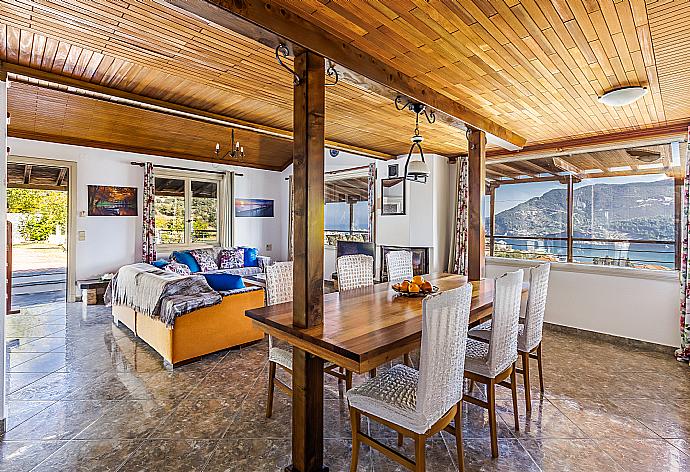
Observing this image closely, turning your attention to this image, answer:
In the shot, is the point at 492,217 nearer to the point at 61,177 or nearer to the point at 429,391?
the point at 429,391

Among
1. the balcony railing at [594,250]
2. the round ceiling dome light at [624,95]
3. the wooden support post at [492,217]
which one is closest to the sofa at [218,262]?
the wooden support post at [492,217]

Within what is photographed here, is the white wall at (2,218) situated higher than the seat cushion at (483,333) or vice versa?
the white wall at (2,218)

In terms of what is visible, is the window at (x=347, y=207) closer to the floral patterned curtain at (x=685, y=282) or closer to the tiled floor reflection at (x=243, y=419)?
the tiled floor reflection at (x=243, y=419)

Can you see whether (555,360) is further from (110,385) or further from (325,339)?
(110,385)

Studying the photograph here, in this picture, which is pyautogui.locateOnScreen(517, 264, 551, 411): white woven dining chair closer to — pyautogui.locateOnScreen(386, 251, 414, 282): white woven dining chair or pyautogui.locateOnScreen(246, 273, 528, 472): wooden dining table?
pyautogui.locateOnScreen(246, 273, 528, 472): wooden dining table

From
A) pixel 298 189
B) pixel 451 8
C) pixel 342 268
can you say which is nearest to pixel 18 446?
pixel 298 189

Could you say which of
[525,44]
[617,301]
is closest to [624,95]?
[525,44]

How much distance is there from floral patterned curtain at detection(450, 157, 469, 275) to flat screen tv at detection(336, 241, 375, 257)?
1.66 metres

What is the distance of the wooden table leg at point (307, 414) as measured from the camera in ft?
6.56

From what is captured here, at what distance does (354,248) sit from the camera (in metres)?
7.39

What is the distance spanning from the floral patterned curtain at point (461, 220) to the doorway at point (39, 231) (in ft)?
20.7

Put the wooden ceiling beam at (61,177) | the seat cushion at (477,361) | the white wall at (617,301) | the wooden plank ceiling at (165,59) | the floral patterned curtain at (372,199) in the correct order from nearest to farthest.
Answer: the wooden plank ceiling at (165,59), the seat cushion at (477,361), the white wall at (617,301), the wooden ceiling beam at (61,177), the floral patterned curtain at (372,199)

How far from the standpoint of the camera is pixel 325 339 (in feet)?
6.13

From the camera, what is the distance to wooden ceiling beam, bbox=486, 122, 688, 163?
4.07m
